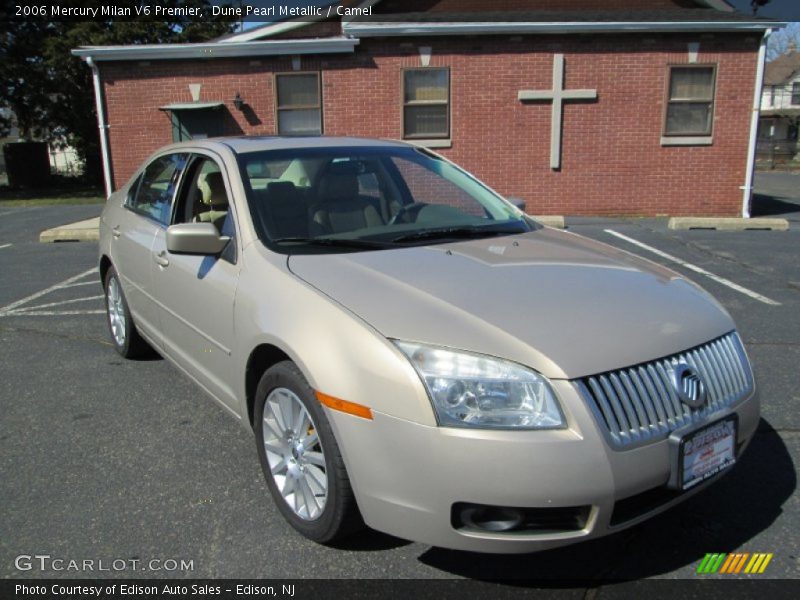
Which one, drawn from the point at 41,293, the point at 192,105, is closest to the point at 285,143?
the point at 41,293

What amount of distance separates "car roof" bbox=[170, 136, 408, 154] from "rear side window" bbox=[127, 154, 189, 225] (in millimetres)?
185

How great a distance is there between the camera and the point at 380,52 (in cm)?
1284

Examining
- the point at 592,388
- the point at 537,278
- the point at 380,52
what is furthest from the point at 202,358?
the point at 380,52

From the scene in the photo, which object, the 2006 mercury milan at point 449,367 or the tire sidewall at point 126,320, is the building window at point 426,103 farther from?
the 2006 mercury milan at point 449,367

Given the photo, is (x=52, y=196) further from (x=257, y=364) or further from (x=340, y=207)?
(x=257, y=364)

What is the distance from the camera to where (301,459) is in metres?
2.63

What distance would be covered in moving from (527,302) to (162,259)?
2.24 m

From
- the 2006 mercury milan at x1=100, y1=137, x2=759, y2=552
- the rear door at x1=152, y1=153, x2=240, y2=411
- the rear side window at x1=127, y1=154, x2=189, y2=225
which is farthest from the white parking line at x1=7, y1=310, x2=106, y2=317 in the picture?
the 2006 mercury milan at x1=100, y1=137, x2=759, y2=552

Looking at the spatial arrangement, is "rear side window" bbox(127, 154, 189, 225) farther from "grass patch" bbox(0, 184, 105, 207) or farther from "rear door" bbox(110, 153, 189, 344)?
"grass patch" bbox(0, 184, 105, 207)

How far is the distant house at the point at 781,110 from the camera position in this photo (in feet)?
120

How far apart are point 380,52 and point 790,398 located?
A: 420 inches

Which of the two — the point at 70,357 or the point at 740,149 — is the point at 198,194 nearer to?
the point at 70,357
